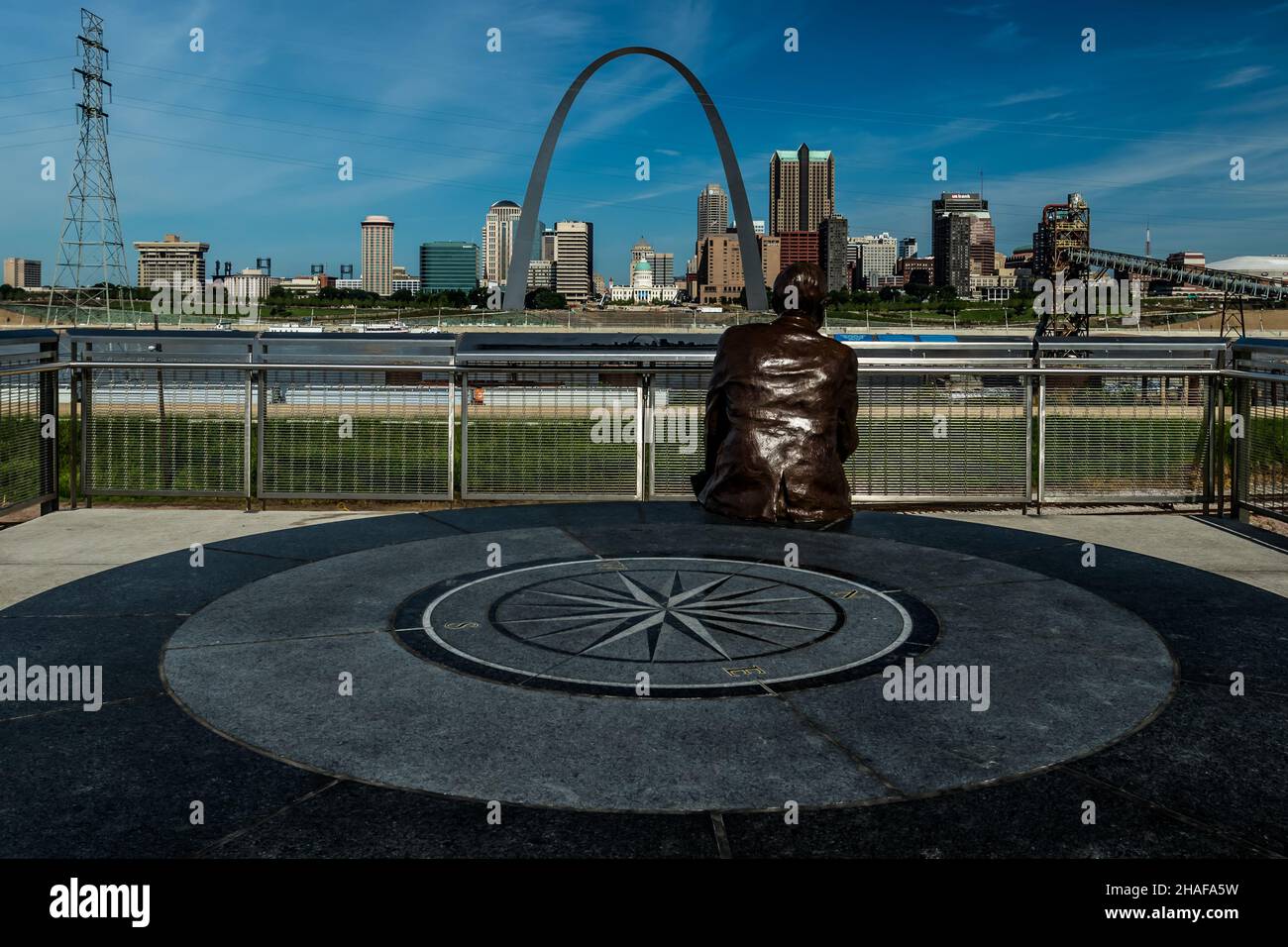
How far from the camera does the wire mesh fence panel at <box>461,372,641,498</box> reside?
1062cm

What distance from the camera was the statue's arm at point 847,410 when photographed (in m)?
8.23

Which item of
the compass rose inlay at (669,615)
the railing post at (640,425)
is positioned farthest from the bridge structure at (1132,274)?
the compass rose inlay at (669,615)

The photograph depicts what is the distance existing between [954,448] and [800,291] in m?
3.40

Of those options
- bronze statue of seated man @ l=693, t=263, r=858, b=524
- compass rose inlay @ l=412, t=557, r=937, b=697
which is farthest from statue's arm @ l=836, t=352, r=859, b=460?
compass rose inlay @ l=412, t=557, r=937, b=697

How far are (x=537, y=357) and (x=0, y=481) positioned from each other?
5.10m

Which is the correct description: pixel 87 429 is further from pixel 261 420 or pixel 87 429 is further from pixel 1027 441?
pixel 1027 441

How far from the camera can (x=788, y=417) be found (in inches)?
318

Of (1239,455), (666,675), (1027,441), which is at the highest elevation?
(1027,441)

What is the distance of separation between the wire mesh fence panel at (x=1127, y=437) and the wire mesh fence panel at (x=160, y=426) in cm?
872

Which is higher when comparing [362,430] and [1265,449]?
[362,430]

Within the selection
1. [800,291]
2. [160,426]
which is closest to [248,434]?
[160,426]
